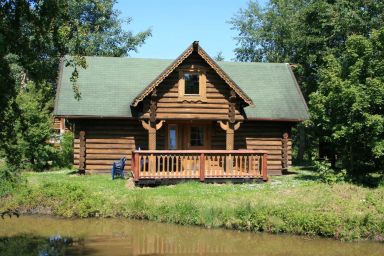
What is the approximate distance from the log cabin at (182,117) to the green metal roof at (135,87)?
5cm

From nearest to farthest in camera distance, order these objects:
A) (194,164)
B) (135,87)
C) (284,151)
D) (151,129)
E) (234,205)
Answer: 1. (234,205)
2. (194,164)
3. (151,129)
4. (284,151)
5. (135,87)

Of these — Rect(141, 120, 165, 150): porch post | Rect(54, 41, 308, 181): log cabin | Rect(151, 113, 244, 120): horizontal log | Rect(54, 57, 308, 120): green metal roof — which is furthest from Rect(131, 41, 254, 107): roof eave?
Rect(54, 57, 308, 120): green metal roof

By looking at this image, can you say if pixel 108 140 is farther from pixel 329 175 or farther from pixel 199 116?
pixel 329 175

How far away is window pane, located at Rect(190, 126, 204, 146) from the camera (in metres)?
25.5

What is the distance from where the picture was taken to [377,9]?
35469 millimetres

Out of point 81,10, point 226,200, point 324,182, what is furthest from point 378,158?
point 81,10

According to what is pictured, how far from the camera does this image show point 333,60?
2130 centimetres

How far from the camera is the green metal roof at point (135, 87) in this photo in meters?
24.5

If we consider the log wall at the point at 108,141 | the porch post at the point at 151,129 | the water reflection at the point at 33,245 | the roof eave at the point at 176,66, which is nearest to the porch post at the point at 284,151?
the roof eave at the point at 176,66

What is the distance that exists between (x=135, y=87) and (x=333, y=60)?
10.2 m

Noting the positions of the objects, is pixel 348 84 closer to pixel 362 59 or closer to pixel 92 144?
pixel 362 59

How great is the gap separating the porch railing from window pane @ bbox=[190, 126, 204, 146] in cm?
348

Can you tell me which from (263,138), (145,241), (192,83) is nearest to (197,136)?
(192,83)

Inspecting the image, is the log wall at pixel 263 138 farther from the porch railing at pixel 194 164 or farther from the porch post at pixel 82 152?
the porch post at pixel 82 152
